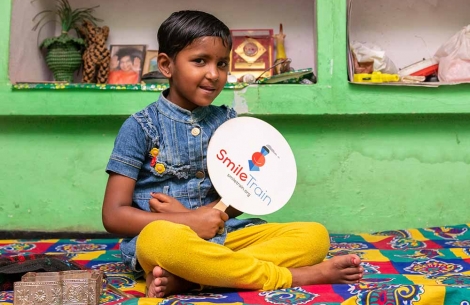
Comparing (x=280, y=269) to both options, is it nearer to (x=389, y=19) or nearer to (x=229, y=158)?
(x=229, y=158)

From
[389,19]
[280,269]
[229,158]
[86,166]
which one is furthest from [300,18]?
[280,269]

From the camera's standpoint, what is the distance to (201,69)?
1.67 m

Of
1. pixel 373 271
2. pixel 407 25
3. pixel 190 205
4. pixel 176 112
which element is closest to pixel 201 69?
pixel 176 112

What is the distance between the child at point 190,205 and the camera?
4.66 feet

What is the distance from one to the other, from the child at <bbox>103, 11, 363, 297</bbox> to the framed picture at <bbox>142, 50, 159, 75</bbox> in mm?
1137

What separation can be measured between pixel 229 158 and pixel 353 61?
1.18m

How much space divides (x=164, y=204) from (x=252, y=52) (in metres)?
1.51

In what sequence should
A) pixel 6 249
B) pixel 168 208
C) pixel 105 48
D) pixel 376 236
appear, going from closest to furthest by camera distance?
1. pixel 168 208
2. pixel 6 249
3. pixel 376 236
4. pixel 105 48

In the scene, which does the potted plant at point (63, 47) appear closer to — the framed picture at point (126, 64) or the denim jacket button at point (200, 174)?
the framed picture at point (126, 64)

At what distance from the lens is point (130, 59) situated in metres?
2.96

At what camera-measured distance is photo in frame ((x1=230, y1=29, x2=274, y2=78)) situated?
290 cm

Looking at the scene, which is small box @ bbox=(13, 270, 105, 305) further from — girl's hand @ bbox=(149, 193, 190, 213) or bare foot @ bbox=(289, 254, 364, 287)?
bare foot @ bbox=(289, 254, 364, 287)

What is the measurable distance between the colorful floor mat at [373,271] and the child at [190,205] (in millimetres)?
56

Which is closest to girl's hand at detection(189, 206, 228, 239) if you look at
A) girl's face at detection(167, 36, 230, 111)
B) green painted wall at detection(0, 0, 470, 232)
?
girl's face at detection(167, 36, 230, 111)
